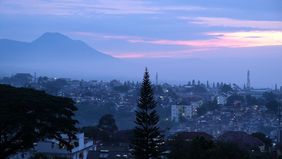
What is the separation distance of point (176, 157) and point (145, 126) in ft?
9.04

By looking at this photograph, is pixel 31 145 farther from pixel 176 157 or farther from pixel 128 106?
pixel 128 106

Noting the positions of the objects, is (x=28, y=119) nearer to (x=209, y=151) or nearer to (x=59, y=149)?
(x=209, y=151)

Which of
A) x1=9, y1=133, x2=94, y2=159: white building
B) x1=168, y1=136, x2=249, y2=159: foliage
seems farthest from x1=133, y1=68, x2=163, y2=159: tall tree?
x1=9, y1=133, x2=94, y2=159: white building

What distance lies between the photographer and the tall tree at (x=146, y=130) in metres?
18.1

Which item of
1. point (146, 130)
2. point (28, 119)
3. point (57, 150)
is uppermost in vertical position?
point (28, 119)

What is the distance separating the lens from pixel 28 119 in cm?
1459

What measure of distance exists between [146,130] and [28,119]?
5097mm

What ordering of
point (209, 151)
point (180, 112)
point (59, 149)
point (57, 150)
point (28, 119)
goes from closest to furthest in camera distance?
point (28, 119)
point (209, 151)
point (59, 149)
point (57, 150)
point (180, 112)

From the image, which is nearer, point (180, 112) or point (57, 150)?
point (57, 150)

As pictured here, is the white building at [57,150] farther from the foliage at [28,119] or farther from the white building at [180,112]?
the white building at [180,112]

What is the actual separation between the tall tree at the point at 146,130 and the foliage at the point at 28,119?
3.02 meters

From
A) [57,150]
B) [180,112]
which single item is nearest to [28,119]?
[57,150]

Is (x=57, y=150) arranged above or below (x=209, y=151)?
below

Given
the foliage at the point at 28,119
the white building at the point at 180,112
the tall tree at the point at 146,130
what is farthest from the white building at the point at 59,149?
the white building at the point at 180,112
